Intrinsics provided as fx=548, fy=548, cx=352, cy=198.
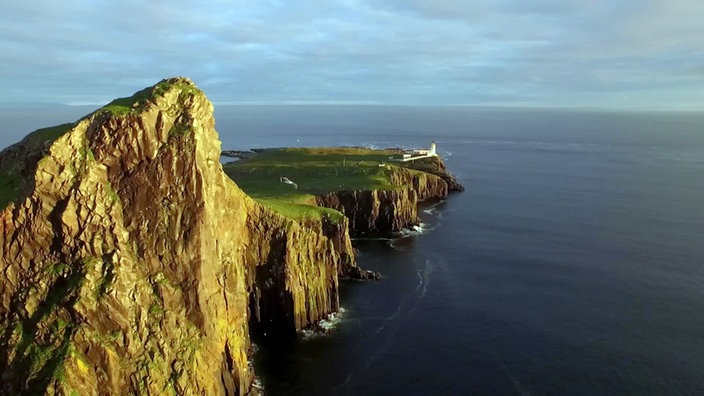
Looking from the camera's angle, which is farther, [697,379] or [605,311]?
[605,311]

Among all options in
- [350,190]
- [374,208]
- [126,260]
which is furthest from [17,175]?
[350,190]

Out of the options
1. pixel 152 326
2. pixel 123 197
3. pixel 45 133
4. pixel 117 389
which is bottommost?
pixel 117 389

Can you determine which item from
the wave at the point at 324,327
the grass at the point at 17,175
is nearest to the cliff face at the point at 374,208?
the wave at the point at 324,327

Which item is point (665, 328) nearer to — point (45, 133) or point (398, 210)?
point (398, 210)

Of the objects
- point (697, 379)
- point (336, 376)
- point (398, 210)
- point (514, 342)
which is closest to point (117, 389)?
point (336, 376)

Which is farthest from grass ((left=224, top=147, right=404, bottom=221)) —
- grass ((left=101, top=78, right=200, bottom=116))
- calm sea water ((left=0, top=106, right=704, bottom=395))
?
grass ((left=101, top=78, right=200, bottom=116))

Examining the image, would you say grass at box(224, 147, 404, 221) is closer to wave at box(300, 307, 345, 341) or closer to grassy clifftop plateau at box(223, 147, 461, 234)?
grassy clifftop plateau at box(223, 147, 461, 234)

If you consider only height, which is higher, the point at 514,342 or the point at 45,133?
the point at 45,133

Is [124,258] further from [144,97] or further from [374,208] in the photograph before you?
[374,208]

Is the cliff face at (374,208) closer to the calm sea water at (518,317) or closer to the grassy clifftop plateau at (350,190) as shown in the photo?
the grassy clifftop plateau at (350,190)

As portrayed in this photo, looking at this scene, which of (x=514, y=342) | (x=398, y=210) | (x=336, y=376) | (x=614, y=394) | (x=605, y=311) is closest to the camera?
(x=614, y=394)
